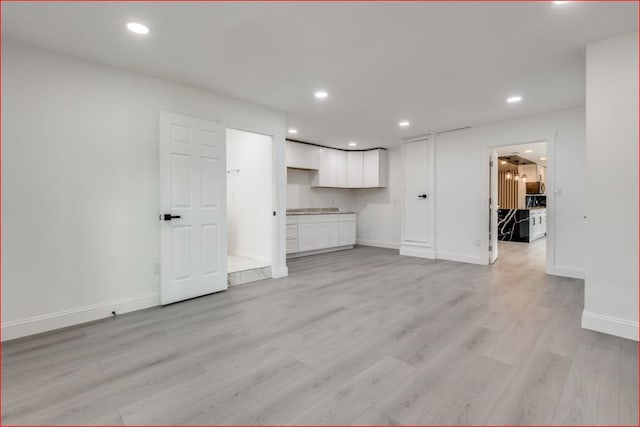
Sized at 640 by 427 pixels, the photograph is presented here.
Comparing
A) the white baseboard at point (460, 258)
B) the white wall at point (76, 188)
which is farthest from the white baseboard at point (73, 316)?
the white baseboard at point (460, 258)

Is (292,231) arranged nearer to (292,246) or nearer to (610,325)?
(292,246)

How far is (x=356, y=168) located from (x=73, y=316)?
6138 mm

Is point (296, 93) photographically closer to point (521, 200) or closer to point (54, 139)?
point (54, 139)

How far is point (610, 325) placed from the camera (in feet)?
8.22

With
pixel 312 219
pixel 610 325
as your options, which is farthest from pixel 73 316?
pixel 610 325

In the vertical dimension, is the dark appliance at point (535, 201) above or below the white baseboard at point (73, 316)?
above

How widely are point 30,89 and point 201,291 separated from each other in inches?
98.5

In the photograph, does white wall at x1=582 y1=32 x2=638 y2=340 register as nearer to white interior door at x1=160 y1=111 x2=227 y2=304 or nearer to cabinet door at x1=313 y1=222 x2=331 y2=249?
white interior door at x1=160 y1=111 x2=227 y2=304

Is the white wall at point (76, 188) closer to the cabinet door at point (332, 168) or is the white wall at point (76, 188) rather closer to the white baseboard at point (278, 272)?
the white baseboard at point (278, 272)

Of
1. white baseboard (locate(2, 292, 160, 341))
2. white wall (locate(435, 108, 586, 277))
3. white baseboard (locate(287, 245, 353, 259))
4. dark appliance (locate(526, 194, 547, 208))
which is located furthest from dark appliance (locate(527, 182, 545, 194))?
white baseboard (locate(2, 292, 160, 341))

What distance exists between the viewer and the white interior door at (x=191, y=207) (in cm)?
327

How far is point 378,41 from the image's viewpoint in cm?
253

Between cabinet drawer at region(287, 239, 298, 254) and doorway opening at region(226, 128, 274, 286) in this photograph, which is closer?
doorway opening at region(226, 128, 274, 286)

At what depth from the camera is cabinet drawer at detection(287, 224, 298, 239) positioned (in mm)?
6012
